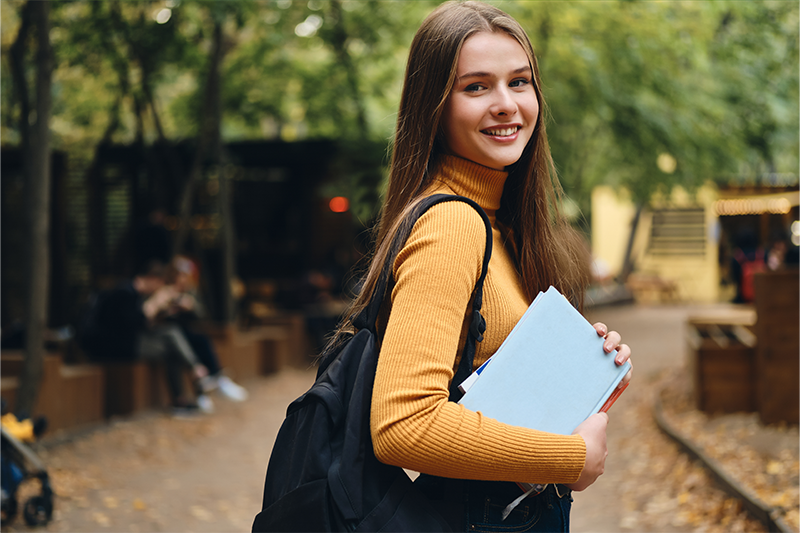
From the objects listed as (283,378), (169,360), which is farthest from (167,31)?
(283,378)

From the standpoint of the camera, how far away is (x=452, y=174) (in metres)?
1.72

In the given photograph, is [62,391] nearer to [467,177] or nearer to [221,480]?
[221,480]

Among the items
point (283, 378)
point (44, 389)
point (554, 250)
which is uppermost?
point (554, 250)

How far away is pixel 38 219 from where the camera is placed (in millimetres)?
6738

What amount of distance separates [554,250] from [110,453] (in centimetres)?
658

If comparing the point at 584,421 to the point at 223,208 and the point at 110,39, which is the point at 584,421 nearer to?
the point at 110,39

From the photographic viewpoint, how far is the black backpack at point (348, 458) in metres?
1.42

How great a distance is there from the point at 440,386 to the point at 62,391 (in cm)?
732

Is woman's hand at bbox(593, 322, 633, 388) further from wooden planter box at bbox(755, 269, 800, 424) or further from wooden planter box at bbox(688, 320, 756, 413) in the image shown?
wooden planter box at bbox(688, 320, 756, 413)

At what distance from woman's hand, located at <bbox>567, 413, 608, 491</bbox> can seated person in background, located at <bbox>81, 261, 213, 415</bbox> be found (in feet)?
26.6

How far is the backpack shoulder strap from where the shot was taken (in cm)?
151

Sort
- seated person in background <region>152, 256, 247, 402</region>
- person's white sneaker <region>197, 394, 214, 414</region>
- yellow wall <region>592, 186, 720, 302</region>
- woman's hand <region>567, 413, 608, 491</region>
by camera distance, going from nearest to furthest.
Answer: woman's hand <region>567, 413, 608, 491</region>, person's white sneaker <region>197, 394, 214, 414</region>, seated person in background <region>152, 256, 247, 402</region>, yellow wall <region>592, 186, 720, 302</region>

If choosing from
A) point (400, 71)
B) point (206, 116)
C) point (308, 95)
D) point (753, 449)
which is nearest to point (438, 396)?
point (753, 449)

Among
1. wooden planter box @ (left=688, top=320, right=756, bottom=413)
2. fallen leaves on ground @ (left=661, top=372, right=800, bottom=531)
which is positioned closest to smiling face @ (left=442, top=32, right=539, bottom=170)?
fallen leaves on ground @ (left=661, top=372, right=800, bottom=531)
